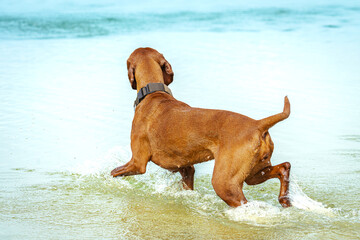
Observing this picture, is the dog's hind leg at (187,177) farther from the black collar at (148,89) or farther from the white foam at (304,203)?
the white foam at (304,203)

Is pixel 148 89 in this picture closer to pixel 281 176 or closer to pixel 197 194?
pixel 197 194

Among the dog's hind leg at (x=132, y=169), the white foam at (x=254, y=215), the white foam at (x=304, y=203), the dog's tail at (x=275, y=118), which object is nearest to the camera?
the dog's tail at (x=275, y=118)

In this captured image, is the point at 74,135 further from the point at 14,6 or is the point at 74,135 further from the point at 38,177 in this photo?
the point at 14,6

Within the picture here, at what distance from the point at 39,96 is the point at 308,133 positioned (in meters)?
4.19

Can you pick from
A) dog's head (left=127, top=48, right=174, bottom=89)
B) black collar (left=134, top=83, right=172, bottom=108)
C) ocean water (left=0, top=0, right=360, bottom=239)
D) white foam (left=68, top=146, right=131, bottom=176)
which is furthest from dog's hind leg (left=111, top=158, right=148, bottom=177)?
dog's head (left=127, top=48, right=174, bottom=89)

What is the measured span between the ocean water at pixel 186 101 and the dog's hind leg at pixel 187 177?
0.23ft

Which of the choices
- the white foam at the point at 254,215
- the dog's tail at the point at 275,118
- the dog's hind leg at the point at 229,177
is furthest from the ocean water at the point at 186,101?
the dog's tail at the point at 275,118

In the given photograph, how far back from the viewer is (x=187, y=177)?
509cm

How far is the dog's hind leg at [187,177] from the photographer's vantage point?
5.06 m

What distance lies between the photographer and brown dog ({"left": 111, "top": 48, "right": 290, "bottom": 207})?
4108mm

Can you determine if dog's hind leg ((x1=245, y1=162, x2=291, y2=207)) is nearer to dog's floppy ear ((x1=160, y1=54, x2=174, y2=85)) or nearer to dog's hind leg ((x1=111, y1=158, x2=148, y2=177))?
dog's hind leg ((x1=111, y1=158, x2=148, y2=177))

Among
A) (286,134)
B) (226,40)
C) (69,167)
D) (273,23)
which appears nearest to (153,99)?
(69,167)

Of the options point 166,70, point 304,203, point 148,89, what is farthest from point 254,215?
point 166,70

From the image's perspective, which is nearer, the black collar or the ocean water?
the ocean water
